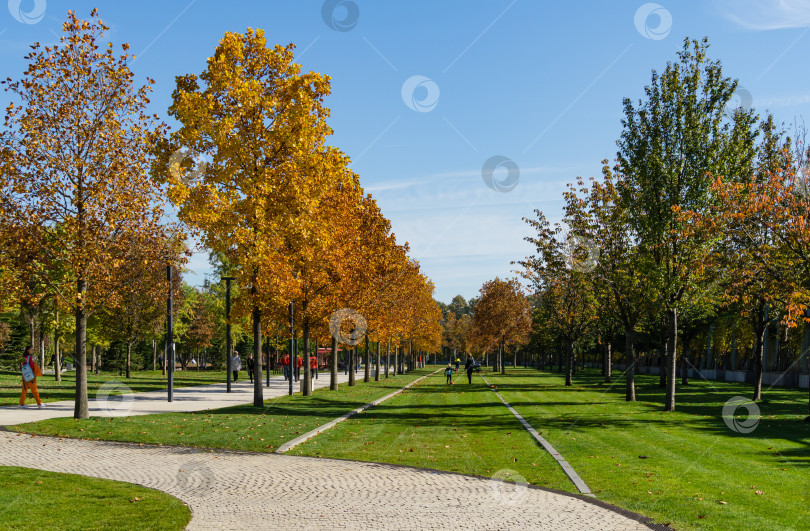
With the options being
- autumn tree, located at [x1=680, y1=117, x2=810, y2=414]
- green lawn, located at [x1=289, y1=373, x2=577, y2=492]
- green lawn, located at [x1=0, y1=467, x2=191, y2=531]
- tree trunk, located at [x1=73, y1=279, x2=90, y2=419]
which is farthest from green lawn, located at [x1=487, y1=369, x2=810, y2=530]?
tree trunk, located at [x1=73, y1=279, x2=90, y2=419]

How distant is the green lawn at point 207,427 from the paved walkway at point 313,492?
1.05 m

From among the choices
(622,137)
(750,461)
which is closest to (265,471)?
(750,461)

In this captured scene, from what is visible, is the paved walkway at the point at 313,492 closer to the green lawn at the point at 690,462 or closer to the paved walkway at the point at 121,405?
the green lawn at the point at 690,462

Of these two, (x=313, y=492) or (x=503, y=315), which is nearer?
(x=313, y=492)

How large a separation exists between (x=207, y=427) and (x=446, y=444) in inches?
229

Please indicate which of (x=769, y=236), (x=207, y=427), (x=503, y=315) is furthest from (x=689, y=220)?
(x=503, y=315)

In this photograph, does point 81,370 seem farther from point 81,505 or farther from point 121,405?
point 81,505

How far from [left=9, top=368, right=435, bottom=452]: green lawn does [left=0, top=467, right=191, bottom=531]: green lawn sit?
3.81 meters

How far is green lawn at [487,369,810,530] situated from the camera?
7973 millimetres

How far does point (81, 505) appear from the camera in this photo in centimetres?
778

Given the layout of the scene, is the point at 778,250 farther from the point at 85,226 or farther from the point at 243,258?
the point at 85,226

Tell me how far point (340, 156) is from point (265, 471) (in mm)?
11445

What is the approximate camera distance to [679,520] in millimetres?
7473

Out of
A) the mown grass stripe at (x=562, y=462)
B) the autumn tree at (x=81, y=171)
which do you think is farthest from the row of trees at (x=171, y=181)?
the mown grass stripe at (x=562, y=462)
